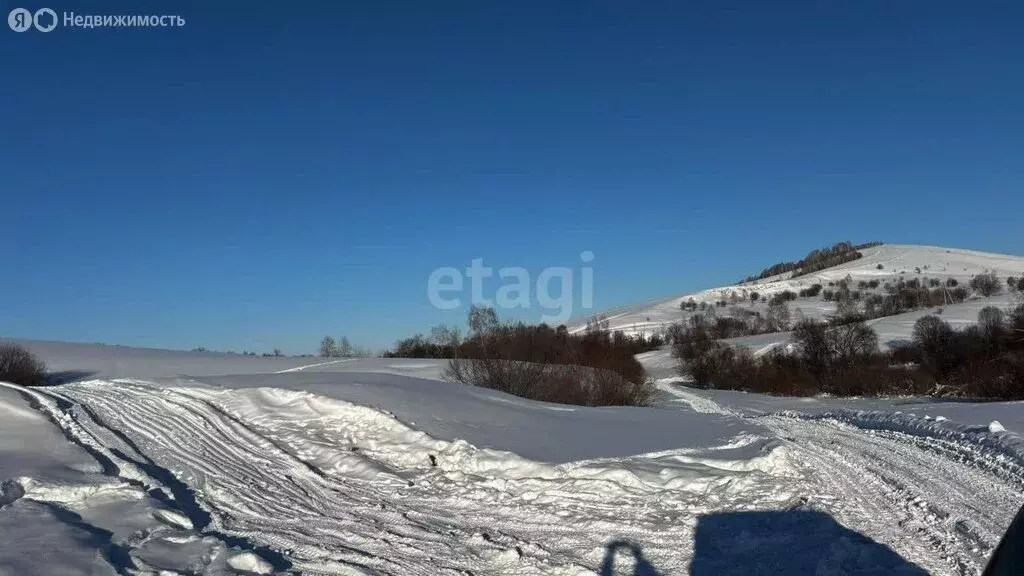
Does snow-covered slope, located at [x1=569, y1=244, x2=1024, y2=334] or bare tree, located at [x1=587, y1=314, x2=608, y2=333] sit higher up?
snow-covered slope, located at [x1=569, y1=244, x2=1024, y2=334]

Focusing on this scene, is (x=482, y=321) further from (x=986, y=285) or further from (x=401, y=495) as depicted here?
(x=986, y=285)

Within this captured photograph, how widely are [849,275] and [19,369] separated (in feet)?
480

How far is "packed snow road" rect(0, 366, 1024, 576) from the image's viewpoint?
6.07 metres

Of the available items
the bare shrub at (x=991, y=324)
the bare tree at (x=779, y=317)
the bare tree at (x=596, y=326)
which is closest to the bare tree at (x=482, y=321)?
the bare tree at (x=596, y=326)

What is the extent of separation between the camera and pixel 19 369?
2519cm

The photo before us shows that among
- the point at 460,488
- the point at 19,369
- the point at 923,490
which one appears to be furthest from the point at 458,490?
the point at 19,369

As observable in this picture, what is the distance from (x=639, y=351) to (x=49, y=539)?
78.9m

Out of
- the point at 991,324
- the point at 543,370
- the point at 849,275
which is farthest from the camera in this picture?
the point at 849,275

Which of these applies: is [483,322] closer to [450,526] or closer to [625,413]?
[625,413]

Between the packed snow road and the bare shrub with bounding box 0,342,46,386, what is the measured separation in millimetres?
13797

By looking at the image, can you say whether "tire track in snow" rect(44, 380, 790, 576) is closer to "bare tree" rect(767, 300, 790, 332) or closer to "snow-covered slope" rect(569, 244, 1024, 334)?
"bare tree" rect(767, 300, 790, 332)

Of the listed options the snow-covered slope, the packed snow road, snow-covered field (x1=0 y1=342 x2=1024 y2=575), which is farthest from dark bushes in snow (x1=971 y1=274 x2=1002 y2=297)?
the packed snow road

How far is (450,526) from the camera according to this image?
7164 mm

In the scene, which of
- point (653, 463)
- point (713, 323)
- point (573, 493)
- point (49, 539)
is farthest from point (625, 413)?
point (713, 323)
